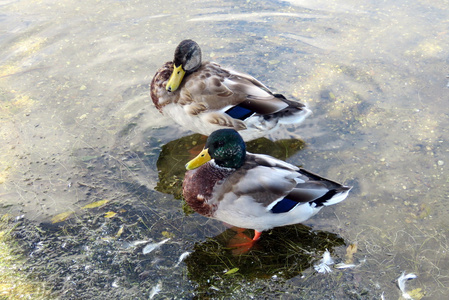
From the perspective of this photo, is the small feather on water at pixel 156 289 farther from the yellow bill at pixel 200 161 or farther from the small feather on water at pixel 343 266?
the small feather on water at pixel 343 266

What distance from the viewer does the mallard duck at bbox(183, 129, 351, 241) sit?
341 centimetres

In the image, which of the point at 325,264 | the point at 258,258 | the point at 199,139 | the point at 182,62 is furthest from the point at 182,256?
the point at 182,62

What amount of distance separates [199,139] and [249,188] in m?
1.84

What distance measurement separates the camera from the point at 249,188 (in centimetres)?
340

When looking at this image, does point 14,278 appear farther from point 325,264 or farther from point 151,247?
point 325,264

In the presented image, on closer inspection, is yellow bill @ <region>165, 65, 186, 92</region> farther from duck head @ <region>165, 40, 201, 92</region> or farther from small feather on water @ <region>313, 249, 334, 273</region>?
small feather on water @ <region>313, 249, 334, 273</region>

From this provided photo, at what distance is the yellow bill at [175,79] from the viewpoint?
435cm

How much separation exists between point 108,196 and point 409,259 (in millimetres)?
2973

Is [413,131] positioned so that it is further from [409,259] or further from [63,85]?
→ [63,85]

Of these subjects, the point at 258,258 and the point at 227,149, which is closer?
the point at 227,149

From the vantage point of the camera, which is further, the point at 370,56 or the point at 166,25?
the point at 166,25

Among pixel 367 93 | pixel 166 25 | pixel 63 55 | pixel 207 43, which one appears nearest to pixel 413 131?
pixel 367 93

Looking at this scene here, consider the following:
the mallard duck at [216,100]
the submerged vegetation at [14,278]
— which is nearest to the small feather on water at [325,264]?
the mallard duck at [216,100]

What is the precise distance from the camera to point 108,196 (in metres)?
4.22
